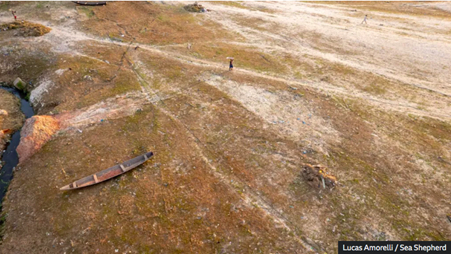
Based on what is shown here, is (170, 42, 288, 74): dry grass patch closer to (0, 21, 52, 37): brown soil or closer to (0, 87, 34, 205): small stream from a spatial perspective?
(0, 21, 52, 37): brown soil

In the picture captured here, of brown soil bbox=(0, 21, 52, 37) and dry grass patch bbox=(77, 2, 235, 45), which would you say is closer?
brown soil bbox=(0, 21, 52, 37)

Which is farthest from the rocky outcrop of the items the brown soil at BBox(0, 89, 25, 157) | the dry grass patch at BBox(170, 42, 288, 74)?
the dry grass patch at BBox(170, 42, 288, 74)

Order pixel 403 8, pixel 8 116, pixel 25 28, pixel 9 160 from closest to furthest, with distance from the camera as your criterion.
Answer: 1. pixel 9 160
2. pixel 8 116
3. pixel 25 28
4. pixel 403 8

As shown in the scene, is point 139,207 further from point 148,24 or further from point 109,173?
point 148,24

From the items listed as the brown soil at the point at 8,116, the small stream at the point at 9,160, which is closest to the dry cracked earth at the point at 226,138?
the small stream at the point at 9,160

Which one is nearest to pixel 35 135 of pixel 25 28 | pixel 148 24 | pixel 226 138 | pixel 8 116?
pixel 8 116
